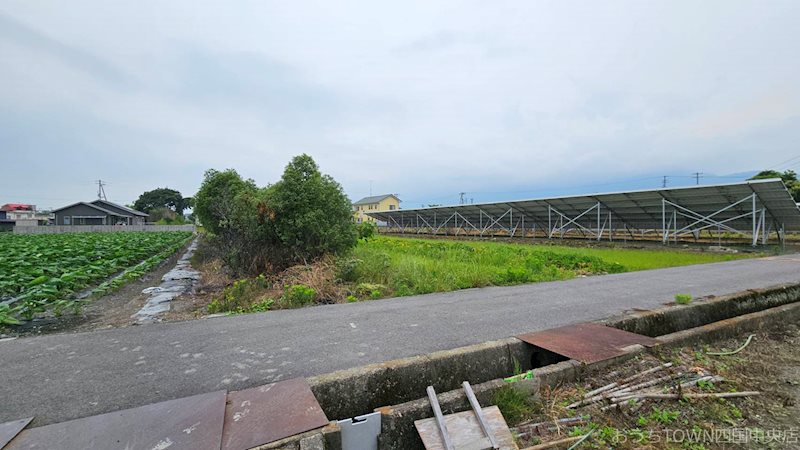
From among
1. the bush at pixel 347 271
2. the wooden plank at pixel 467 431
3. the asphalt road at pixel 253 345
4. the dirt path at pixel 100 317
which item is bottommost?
the dirt path at pixel 100 317

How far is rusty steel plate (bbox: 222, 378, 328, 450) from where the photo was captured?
2051 millimetres

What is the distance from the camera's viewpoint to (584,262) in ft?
35.4

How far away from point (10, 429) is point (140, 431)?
0.82 meters

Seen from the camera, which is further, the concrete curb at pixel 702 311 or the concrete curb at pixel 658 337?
the concrete curb at pixel 702 311

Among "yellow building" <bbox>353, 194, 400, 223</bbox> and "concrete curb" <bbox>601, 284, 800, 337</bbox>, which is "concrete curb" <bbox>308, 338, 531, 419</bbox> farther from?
"yellow building" <bbox>353, 194, 400, 223</bbox>

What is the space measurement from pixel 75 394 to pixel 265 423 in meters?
1.66

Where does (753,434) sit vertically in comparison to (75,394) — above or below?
below

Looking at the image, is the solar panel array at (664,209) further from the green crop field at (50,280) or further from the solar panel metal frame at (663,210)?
the green crop field at (50,280)

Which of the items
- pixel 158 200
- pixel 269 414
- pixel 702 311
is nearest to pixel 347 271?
pixel 269 414

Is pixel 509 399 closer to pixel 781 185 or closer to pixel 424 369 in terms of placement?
pixel 424 369


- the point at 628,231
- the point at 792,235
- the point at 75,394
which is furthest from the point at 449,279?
the point at 792,235

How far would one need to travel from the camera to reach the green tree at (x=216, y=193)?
1262 centimetres

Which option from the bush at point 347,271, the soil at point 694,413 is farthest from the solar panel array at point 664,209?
the bush at point 347,271

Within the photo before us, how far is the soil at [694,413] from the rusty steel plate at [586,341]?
16 centimetres
